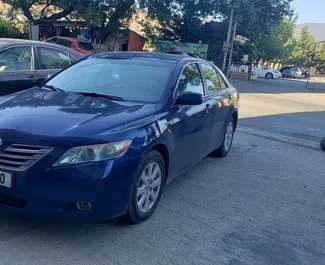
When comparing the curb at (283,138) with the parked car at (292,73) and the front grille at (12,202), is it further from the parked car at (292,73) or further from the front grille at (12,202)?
the parked car at (292,73)

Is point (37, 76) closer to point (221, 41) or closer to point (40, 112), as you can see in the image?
point (40, 112)

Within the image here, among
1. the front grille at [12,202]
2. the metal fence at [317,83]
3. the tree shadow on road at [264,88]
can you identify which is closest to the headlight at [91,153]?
the front grille at [12,202]

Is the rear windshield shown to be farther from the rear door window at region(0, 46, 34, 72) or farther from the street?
the street

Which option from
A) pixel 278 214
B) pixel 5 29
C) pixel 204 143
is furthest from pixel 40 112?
pixel 5 29

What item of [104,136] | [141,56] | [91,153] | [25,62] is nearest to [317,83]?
[25,62]

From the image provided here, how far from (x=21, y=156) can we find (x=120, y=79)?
167 cm

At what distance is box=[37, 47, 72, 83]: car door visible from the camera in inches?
253

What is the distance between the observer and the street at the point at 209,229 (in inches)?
118

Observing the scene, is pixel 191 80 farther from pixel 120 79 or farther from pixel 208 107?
pixel 120 79

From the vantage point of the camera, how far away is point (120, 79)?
4227 mm

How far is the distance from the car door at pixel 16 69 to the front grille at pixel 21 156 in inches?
128

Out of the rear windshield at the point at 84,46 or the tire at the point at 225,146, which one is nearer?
the tire at the point at 225,146

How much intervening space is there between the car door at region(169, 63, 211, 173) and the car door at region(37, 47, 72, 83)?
114 inches

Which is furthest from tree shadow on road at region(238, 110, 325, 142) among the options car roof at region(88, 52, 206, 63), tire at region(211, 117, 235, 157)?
car roof at region(88, 52, 206, 63)
